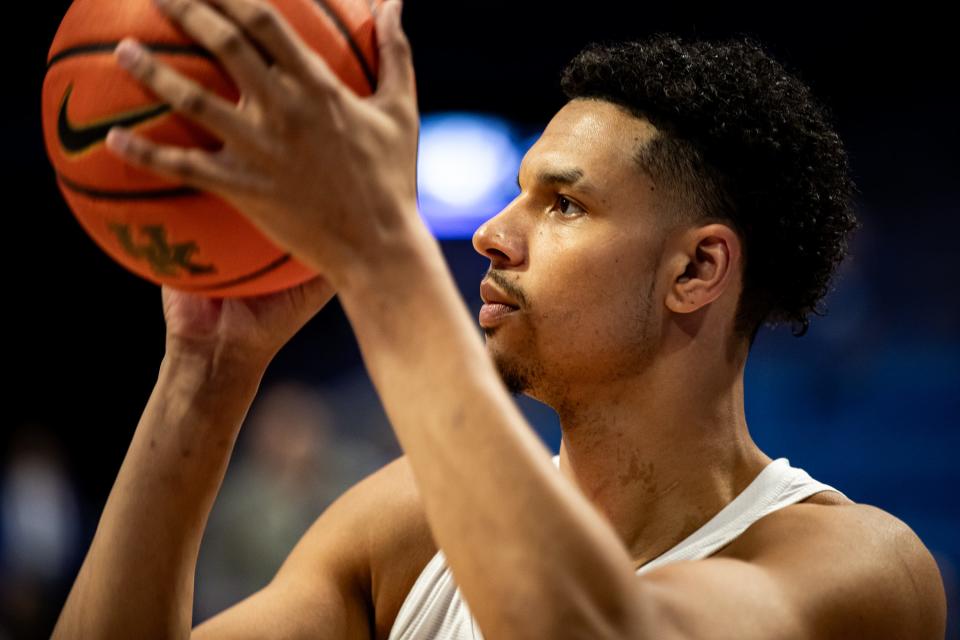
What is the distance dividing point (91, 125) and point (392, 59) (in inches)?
17.1

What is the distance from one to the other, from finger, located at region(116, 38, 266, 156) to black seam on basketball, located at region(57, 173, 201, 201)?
0.23 meters

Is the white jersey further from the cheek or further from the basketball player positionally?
the cheek

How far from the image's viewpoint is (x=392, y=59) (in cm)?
141

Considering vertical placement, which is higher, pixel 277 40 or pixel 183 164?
pixel 277 40

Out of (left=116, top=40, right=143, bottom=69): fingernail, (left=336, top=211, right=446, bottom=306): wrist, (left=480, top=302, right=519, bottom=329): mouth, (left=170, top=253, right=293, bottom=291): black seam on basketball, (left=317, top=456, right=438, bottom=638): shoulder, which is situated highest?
(left=116, top=40, right=143, bottom=69): fingernail

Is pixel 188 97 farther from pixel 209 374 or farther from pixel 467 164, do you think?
pixel 467 164

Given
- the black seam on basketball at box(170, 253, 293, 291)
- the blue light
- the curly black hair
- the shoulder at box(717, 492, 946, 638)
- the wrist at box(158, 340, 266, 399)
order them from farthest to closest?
1. the blue light
2. the curly black hair
3. the wrist at box(158, 340, 266, 399)
4. the shoulder at box(717, 492, 946, 638)
5. the black seam on basketball at box(170, 253, 293, 291)

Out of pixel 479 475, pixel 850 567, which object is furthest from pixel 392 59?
pixel 850 567

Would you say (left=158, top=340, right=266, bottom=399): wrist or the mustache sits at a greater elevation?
the mustache

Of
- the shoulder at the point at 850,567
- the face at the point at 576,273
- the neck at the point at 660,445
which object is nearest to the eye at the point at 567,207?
the face at the point at 576,273

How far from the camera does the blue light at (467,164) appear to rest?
6.95 meters

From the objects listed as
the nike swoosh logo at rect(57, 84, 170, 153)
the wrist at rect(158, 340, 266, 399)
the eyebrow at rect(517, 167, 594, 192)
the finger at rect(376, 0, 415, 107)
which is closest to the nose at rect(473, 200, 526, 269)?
the eyebrow at rect(517, 167, 594, 192)

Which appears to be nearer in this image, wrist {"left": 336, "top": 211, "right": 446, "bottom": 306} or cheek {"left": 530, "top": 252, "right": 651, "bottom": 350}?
wrist {"left": 336, "top": 211, "right": 446, "bottom": 306}

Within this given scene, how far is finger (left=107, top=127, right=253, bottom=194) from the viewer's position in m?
1.24
